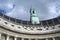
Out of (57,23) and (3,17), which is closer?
(3,17)

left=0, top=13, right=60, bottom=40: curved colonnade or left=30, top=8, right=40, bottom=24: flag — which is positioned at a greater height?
left=30, top=8, right=40, bottom=24: flag

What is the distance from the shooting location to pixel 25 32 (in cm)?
4938

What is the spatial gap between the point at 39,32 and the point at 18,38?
295 inches

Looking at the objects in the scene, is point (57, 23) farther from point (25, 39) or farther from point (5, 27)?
point (5, 27)

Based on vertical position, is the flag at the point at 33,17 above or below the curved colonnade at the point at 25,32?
above

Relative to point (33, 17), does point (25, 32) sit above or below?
below

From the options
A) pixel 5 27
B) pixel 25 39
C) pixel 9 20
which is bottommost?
pixel 25 39

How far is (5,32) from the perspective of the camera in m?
45.4

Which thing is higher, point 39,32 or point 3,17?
point 3,17

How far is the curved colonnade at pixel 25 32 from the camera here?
4616cm

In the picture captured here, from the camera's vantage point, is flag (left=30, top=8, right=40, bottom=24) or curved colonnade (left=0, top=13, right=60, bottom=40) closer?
curved colonnade (left=0, top=13, right=60, bottom=40)

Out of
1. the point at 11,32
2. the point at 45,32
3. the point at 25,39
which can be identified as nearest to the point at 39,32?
the point at 45,32

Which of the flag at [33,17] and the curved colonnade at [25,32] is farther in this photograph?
the flag at [33,17]

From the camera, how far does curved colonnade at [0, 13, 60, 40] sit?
4616 centimetres
